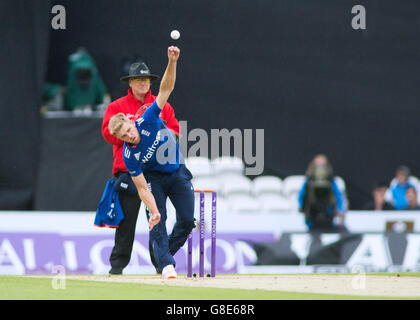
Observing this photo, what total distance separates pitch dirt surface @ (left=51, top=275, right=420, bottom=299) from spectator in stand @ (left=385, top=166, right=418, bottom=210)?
17.5 feet

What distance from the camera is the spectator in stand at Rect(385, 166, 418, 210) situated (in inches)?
525

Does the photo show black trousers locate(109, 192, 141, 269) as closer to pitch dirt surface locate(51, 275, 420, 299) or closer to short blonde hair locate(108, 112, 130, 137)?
pitch dirt surface locate(51, 275, 420, 299)

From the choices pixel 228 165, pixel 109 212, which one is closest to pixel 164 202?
pixel 109 212

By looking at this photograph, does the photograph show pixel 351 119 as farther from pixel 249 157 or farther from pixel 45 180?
pixel 45 180

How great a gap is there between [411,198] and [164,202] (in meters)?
6.66

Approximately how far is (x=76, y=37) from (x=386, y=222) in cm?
527

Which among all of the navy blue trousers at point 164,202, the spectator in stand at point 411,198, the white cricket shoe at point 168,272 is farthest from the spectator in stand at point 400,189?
the white cricket shoe at point 168,272

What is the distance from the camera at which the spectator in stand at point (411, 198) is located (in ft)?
43.2

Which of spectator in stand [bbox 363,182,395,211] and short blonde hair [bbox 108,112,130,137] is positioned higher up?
short blonde hair [bbox 108,112,130,137]

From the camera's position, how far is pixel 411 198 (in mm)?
13211

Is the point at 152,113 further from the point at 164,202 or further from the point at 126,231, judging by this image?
the point at 126,231

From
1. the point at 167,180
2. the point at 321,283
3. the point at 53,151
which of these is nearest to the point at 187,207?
the point at 167,180

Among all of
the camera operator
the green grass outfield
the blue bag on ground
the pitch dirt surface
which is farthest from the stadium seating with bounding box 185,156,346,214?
the green grass outfield

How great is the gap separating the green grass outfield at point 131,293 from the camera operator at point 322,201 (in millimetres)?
5231
